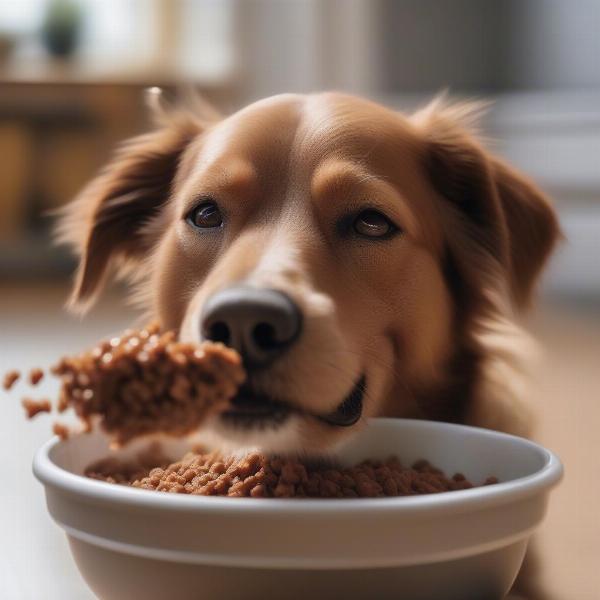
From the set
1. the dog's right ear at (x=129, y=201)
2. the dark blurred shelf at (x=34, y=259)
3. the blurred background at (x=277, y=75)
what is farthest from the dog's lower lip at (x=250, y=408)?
the dark blurred shelf at (x=34, y=259)

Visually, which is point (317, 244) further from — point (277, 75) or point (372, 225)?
point (277, 75)

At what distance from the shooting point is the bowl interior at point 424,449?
1303mm

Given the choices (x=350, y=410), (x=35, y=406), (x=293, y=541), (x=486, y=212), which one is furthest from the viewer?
(x=486, y=212)

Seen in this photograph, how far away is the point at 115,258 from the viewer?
1.97 m

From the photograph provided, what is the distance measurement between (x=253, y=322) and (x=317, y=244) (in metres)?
0.35

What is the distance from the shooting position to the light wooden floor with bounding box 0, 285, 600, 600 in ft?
5.02

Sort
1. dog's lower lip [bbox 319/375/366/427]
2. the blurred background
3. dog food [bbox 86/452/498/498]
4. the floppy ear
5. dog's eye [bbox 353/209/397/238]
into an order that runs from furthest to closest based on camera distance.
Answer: the blurred background
the floppy ear
dog's eye [bbox 353/209/397/238]
dog's lower lip [bbox 319/375/366/427]
dog food [bbox 86/452/498/498]

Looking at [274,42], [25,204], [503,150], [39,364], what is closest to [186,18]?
[274,42]

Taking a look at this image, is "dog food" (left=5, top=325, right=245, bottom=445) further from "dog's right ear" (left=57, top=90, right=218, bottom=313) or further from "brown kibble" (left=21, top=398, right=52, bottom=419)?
"dog's right ear" (left=57, top=90, right=218, bottom=313)

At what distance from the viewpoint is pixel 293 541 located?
980 millimetres

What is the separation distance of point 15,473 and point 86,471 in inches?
34.3

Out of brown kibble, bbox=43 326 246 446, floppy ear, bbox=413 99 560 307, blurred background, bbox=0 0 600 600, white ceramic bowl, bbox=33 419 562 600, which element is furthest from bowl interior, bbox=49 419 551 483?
blurred background, bbox=0 0 600 600

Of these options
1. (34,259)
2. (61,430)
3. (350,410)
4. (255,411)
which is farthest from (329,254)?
(34,259)

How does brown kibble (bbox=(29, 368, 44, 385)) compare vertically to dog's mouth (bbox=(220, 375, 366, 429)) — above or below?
above
